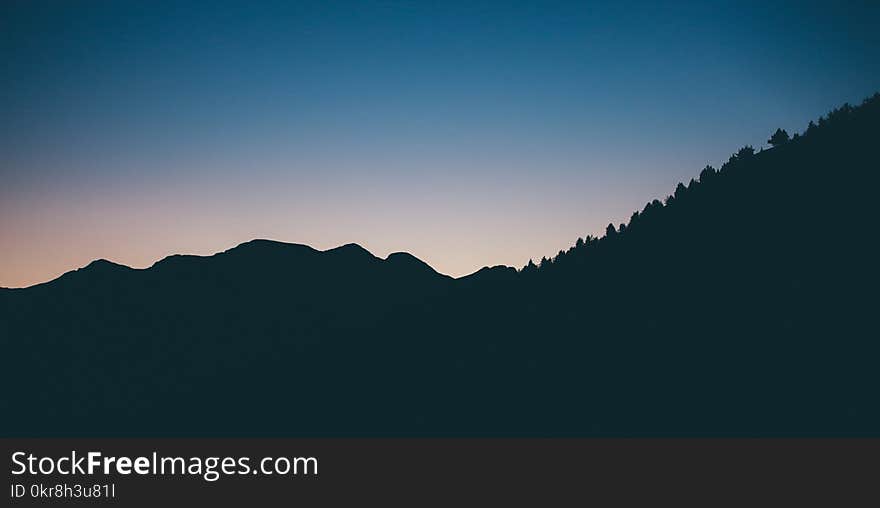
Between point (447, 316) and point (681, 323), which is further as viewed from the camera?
point (447, 316)

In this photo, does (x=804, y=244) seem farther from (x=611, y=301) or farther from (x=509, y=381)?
(x=509, y=381)

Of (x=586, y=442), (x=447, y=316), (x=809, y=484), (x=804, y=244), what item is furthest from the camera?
(x=447, y=316)

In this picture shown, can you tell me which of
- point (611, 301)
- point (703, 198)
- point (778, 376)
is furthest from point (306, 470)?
point (703, 198)

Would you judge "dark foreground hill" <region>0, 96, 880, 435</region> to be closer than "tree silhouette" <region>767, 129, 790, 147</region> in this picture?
Yes

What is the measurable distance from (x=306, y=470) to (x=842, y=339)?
54798mm

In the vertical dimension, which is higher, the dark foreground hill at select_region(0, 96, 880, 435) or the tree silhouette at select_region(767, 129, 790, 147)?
the tree silhouette at select_region(767, 129, 790, 147)

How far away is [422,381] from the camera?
91438mm

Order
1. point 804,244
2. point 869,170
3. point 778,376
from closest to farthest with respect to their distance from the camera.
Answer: point 778,376 → point 804,244 → point 869,170

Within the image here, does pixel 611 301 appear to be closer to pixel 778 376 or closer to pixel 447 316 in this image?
pixel 778 376

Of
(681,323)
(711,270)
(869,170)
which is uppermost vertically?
(869,170)

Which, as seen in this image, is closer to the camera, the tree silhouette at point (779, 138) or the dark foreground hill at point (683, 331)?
the dark foreground hill at point (683, 331)

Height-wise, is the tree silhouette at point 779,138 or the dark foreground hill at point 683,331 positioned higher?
the tree silhouette at point 779,138

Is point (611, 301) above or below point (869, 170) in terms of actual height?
below

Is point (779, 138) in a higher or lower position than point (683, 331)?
higher
